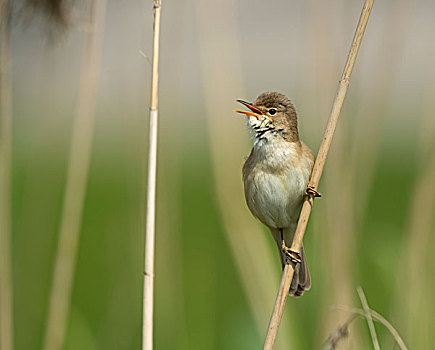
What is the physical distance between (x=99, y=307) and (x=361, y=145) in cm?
145

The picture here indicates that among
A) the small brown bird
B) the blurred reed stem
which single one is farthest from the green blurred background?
the small brown bird

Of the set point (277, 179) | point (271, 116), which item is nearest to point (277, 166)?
point (277, 179)

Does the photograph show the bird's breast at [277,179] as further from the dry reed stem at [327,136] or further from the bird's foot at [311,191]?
the dry reed stem at [327,136]

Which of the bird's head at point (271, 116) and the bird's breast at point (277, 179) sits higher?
the bird's head at point (271, 116)

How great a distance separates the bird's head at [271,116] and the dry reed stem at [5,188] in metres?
0.67

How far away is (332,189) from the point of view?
1.91 m

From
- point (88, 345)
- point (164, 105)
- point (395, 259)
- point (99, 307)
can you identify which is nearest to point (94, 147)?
point (99, 307)

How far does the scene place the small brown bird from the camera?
1.68 metres

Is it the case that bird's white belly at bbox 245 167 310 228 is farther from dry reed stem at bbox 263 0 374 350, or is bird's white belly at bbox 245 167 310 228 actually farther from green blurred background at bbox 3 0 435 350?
dry reed stem at bbox 263 0 374 350

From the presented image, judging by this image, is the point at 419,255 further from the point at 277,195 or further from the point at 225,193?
the point at 225,193

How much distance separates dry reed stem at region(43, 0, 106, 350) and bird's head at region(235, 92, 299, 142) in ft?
1.75

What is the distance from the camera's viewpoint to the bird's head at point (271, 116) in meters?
1.66

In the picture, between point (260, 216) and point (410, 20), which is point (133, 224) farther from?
point (410, 20)

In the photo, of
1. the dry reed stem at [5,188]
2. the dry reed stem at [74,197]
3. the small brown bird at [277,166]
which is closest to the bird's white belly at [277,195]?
the small brown bird at [277,166]
